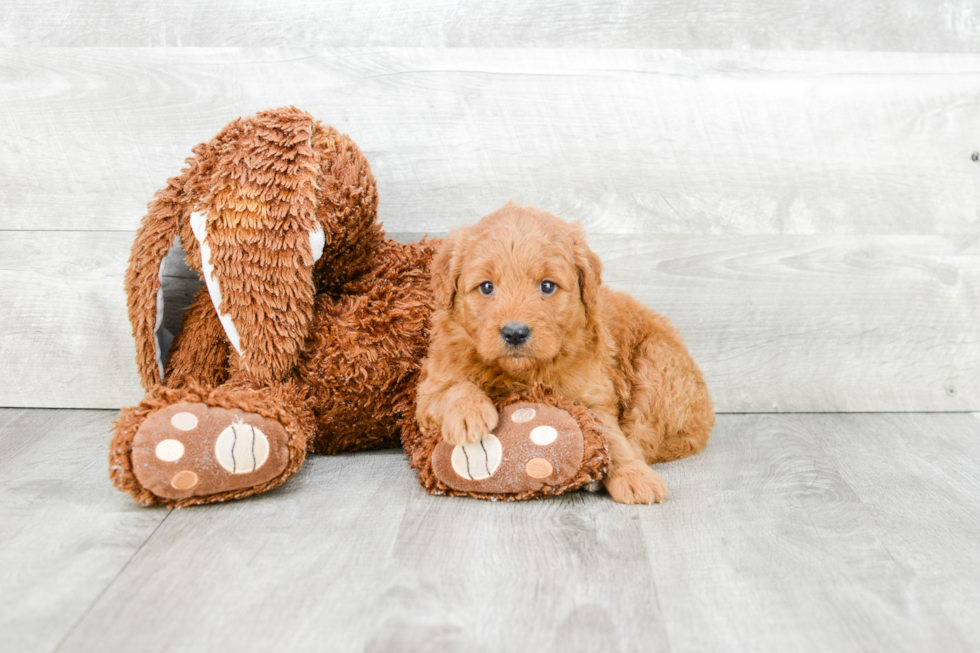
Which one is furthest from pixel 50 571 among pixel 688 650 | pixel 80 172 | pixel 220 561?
pixel 80 172

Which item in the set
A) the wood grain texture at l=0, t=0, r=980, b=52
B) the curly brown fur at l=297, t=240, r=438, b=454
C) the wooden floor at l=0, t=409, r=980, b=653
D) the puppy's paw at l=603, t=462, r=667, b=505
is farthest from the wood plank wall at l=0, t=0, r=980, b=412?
the puppy's paw at l=603, t=462, r=667, b=505

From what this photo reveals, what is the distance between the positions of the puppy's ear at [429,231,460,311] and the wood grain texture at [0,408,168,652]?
82 cm

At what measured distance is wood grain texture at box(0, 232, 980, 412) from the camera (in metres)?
2.70

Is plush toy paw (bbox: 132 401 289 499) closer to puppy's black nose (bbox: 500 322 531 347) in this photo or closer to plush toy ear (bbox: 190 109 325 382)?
plush toy ear (bbox: 190 109 325 382)

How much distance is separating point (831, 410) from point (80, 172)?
8.77 feet

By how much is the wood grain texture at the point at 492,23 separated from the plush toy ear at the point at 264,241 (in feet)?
1.99

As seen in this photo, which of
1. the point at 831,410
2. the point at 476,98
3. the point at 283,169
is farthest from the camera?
the point at 831,410

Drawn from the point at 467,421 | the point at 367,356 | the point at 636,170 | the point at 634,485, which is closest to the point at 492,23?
the point at 636,170

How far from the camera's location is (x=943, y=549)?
1788 millimetres

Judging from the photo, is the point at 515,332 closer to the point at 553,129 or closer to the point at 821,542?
the point at 821,542

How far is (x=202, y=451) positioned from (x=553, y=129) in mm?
1494

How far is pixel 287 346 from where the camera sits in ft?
7.08

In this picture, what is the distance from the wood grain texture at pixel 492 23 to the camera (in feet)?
8.48

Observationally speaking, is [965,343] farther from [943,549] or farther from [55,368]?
[55,368]
